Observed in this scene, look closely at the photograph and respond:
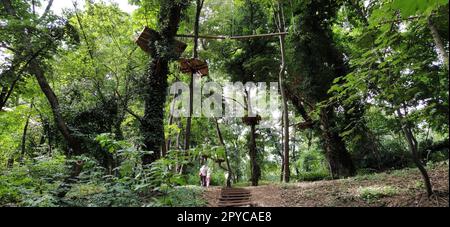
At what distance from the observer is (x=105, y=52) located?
41.7ft

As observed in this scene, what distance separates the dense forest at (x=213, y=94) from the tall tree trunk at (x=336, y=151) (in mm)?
54

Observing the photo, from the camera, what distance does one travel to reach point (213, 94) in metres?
20.0

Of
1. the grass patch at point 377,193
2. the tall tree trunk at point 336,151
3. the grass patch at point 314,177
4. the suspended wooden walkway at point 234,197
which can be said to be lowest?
the suspended wooden walkway at point 234,197

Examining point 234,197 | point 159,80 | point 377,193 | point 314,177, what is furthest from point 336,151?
point 159,80

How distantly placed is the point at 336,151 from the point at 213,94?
9.32m

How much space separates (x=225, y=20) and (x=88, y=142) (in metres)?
11.5

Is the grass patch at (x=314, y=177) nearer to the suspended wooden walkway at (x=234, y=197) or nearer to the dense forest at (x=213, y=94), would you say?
the dense forest at (x=213, y=94)

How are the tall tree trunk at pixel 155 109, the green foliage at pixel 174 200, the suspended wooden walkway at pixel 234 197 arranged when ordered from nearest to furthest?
1. the green foliage at pixel 174 200
2. the suspended wooden walkway at pixel 234 197
3. the tall tree trunk at pixel 155 109

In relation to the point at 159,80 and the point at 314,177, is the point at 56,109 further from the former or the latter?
the point at 314,177

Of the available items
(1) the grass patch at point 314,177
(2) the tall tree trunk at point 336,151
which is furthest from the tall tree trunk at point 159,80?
(1) the grass patch at point 314,177

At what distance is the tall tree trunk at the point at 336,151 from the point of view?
525 inches

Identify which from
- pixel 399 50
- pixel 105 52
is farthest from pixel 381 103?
pixel 105 52

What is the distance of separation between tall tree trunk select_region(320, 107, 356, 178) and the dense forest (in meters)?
0.05
